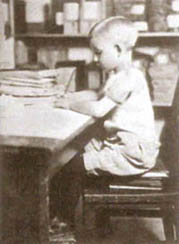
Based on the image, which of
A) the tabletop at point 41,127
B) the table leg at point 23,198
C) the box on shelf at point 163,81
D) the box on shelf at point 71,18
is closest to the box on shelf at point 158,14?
the box on shelf at point 163,81

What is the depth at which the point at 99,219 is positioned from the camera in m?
1.93

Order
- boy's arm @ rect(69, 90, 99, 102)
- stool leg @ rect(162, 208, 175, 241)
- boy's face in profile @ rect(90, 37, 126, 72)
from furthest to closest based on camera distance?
1. boy's arm @ rect(69, 90, 99, 102)
2. stool leg @ rect(162, 208, 175, 241)
3. boy's face in profile @ rect(90, 37, 126, 72)

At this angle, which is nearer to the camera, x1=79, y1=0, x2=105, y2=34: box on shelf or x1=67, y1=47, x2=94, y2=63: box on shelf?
x1=79, y1=0, x2=105, y2=34: box on shelf

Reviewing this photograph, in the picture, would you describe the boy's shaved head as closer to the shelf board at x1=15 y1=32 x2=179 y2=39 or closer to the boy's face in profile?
the boy's face in profile

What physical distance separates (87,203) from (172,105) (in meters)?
1.15

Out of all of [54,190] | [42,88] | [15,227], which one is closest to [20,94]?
[42,88]

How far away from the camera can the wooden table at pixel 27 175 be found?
3.80 ft

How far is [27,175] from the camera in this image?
121 centimetres

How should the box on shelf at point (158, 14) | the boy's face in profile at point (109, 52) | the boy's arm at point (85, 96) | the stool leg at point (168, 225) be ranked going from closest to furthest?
the boy's face in profile at point (109, 52) < the stool leg at point (168, 225) < the boy's arm at point (85, 96) < the box on shelf at point (158, 14)

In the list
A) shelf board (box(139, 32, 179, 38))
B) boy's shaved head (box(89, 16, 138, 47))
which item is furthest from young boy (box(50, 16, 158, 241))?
shelf board (box(139, 32, 179, 38))

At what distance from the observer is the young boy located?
161 centimetres

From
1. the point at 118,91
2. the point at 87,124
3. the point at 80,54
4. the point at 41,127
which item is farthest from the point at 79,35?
the point at 41,127

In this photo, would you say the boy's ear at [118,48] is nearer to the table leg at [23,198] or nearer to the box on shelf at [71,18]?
the table leg at [23,198]

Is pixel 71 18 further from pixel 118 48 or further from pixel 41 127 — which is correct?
pixel 41 127
